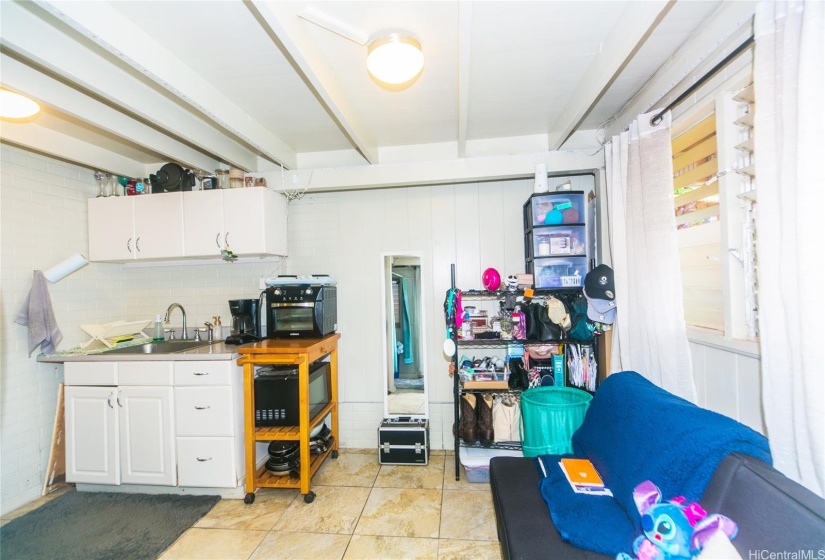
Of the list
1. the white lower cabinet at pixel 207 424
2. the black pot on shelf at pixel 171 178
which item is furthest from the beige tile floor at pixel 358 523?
the black pot on shelf at pixel 171 178

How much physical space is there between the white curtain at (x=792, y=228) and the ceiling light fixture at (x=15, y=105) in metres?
3.31

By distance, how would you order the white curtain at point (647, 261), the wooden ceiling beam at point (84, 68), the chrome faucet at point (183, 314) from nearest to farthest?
the wooden ceiling beam at point (84, 68) → the white curtain at point (647, 261) → the chrome faucet at point (183, 314)

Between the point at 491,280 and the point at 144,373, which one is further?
the point at 491,280

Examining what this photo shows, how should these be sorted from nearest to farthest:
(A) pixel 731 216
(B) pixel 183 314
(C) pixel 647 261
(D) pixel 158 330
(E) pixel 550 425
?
(A) pixel 731 216 < (C) pixel 647 261 < (E) pixel 550 425 < (D) pixel 158 330 < (B) pixel 183 314

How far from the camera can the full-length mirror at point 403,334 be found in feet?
9.86

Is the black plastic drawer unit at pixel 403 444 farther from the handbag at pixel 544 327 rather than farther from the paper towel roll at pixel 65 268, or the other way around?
the paper towel roll at pixel 65 268

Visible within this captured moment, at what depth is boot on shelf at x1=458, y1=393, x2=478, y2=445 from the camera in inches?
101

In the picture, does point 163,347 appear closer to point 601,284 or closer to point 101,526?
point 101,526

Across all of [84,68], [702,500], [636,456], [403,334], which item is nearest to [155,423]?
[403,334]

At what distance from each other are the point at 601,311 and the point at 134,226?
12.4 feet

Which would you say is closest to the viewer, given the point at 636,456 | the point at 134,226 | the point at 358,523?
the point at 636,456

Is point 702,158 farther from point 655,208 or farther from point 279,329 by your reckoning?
point 279,329

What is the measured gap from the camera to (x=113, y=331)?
9.20 feet

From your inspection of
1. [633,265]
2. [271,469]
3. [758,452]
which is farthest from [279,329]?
[758,452]
